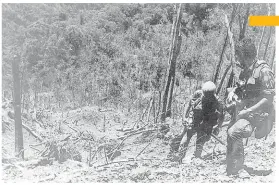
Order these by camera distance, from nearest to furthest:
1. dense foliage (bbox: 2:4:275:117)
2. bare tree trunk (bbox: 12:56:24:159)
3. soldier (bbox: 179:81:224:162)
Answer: soldier (bbox: 179:81:224:162) → bare tree trunk (bbox: 12:56:24:159) → dense foliage (bbox: 2:4:275:117)

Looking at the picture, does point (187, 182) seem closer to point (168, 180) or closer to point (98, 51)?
point (168, 180)

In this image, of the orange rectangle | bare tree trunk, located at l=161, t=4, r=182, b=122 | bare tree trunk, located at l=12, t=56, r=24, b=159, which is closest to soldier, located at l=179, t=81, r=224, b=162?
Answer: the orange rectangle

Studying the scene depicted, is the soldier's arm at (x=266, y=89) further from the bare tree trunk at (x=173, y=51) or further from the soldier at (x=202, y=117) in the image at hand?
the bare tree trunk at (x=173, y=51)

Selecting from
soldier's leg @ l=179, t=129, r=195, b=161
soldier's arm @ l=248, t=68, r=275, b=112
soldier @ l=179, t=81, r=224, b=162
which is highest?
soldier's arm @ l=248, t=68, r=275, b=112

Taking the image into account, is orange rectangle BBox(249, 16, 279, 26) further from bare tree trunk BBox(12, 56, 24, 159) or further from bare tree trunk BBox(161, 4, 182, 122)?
bare tree trunk BBox(12, 56, 24, 159)

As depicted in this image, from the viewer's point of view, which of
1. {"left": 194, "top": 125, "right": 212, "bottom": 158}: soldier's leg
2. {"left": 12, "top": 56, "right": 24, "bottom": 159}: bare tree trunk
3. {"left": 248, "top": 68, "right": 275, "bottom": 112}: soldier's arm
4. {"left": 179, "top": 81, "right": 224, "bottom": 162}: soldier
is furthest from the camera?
{"left": 12, "top": 56, "right": 24, "bottom": 159}: bare tree trunk

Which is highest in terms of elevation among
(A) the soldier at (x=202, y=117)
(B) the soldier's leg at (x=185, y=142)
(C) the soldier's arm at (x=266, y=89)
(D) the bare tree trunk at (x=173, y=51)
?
(D) the bare tree trunk at (x=173, y=51)

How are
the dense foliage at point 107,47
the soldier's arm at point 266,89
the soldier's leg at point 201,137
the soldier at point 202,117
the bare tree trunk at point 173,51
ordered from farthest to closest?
the dense foliage at point 107,47
the bare tree trunk at point 173,51
the soldier's leg at point 201,137
the soldier at point 202,117
the soldier's arm at point 266,89

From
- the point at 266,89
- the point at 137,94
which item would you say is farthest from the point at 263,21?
the point at 137,94

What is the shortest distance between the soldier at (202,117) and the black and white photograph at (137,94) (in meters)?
0.02

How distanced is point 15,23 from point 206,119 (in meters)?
7.77

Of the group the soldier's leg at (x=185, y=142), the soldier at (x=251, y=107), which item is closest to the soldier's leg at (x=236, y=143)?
the soldier at (x=251, y=107)

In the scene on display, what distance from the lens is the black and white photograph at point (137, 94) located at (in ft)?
12.7

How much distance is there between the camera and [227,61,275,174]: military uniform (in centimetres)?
353
